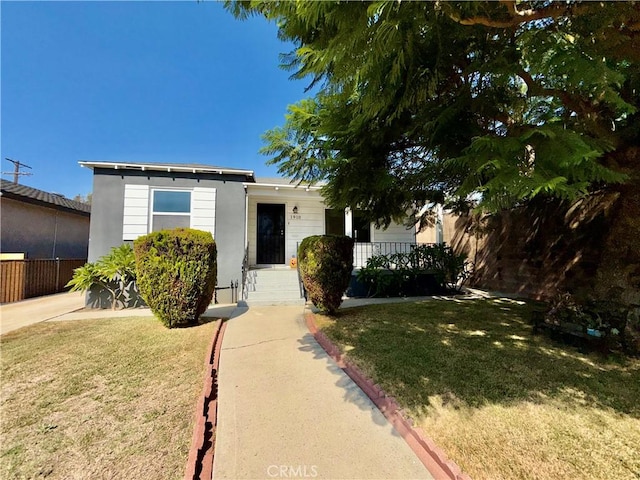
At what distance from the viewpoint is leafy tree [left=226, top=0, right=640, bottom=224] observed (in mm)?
1808

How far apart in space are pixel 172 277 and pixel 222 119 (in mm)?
12741

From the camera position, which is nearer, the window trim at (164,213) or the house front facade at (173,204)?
the house front facade at (173,204)

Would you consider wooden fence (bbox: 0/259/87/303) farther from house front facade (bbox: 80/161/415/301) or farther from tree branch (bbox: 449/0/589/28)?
tree branch (bbox: 449/0/589/28)

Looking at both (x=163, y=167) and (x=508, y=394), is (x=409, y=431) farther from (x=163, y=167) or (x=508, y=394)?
(x=163, y=167)

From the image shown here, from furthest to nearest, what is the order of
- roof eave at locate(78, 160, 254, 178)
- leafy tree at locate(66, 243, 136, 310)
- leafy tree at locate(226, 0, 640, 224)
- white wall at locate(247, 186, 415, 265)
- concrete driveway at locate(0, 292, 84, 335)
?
1. white wall at locate(247, 186, 415, 265)
2. roof eave at locate(78, 160, 254, 178)
3. leafy tree at locate(66, 243, 136, 310)
4. concrete driveway at locate(0, 292, 84, 335)
5. leafy tree at locate(226, 0, 640, 224)

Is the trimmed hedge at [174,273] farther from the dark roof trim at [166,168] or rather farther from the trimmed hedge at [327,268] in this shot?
the dark roof trim at [166,168]

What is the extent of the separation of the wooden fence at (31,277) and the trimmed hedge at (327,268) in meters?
10.3

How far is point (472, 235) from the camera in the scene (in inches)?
A: 422

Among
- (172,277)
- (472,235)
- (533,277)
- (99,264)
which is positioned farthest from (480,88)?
(99,264)

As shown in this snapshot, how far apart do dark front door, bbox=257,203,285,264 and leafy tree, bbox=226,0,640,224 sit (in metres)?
6.84

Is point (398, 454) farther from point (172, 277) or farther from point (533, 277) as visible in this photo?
point (533, 277)

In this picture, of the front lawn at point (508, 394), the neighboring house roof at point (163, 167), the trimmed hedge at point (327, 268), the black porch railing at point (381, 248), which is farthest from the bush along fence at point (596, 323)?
the neighboring house roof at point (163, 167)

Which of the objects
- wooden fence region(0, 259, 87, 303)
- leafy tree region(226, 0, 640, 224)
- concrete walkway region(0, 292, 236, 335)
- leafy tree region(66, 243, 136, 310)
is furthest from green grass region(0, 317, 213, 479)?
wooden fence region(0, 259, 87, 303)

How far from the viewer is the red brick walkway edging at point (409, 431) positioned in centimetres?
204
